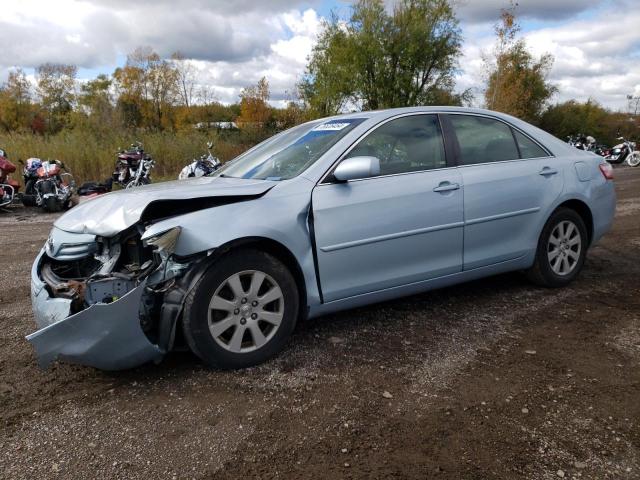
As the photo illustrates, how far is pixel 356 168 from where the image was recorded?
3.46 metres

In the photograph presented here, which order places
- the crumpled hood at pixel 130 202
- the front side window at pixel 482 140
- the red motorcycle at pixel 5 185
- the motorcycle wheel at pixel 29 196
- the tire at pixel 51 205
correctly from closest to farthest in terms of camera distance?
the crumpled hood at pixel 130 202 < the front side window at pixel 482 140 < the red motorcycle at pixel 5 185 < the tire at pixel 51 205 < the motorcycle wheel at pixel 29 196

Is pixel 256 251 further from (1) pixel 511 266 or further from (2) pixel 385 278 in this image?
(1) pixel 511 266

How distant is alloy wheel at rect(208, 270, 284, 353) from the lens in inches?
124

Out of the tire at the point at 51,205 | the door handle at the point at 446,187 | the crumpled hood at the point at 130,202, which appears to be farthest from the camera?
the tire at the point at 51,205

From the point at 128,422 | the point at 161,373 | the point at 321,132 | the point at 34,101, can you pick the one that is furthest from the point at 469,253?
the point at 34,101

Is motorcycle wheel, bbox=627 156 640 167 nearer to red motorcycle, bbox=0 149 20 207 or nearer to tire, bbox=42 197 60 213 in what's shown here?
tire, bbox=42 197 60 213

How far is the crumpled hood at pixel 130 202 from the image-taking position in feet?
10.3

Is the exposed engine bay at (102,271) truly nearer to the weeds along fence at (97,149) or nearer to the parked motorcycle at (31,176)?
the parked motorcycle at (31,176)

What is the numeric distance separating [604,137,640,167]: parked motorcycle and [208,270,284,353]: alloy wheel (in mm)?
25967

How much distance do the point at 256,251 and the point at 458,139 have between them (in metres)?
2.03

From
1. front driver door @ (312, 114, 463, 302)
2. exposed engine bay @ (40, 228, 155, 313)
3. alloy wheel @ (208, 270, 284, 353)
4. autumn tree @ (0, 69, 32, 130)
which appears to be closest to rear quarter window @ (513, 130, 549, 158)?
front driver door @ (312, 114, 463, 302)

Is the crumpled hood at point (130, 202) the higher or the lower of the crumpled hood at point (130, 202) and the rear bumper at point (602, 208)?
the higher

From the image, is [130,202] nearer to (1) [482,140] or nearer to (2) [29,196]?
(1) [482,140]

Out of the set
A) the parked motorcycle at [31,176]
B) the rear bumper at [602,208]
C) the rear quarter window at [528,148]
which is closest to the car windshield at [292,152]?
the rear quarter window at [528,148]
